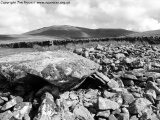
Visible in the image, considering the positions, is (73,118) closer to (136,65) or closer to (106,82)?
(106,82)

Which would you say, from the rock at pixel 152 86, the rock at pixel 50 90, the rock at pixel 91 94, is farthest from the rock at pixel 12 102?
the rock at pixel 152 86

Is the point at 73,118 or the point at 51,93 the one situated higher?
the point at 51,93

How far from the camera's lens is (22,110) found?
477 cm

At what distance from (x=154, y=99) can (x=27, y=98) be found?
3.56 metres

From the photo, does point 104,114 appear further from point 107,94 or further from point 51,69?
point 51,69

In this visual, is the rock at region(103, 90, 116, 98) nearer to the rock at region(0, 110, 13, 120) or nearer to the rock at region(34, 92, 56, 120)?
the rock at region(34, 92, 56, 120)

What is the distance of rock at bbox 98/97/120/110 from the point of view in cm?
499

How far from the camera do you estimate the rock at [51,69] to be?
16.8 feet

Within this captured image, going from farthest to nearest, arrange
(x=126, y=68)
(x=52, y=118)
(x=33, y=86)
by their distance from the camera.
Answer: (x=126, y=68)
(x=33, y=86)
(x=52, y=118)

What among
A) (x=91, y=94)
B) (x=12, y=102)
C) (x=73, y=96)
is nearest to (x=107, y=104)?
(x=91, y=94)

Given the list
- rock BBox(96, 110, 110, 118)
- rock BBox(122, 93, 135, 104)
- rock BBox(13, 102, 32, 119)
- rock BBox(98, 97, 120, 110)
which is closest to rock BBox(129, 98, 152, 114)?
rock BBox(122, 93, 135, 104)

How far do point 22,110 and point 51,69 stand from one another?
3.97ft

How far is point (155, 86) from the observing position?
20.3 feet

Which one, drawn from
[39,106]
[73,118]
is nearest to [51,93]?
[39,106]
